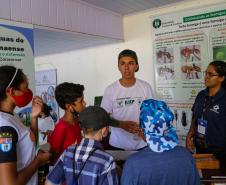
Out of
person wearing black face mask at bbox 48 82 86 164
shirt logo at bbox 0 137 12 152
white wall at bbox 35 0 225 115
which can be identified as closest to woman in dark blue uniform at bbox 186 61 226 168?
white wall at bbox 35 0 225 115

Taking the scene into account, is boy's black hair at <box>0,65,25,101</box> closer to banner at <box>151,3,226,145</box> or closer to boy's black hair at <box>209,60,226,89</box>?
boy's black hair at <box>209,60,226,89</box>

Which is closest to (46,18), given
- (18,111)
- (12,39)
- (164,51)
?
(12,39)

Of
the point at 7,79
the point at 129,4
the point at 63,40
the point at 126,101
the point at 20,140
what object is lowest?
the point at 20,140

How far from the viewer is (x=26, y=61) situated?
7.23ft

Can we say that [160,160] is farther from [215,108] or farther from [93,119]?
[215,108]

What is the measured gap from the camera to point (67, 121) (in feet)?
5.16

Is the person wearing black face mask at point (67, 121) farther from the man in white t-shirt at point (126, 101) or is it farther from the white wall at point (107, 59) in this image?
the white wall at point (107, 59)

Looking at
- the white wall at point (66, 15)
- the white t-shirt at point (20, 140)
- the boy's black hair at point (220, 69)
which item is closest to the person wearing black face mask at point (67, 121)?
the white t-shirt at point (20, 140)

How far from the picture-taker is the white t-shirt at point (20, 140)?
111 cm

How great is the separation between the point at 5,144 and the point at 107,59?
9.43 ft

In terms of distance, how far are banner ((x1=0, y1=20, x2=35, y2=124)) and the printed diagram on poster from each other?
8.24 ft

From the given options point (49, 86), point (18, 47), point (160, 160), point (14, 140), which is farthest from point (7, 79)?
point (49, 86)

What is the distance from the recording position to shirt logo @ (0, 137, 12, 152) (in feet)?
3.52

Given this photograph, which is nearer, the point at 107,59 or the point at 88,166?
the point at 88,166
